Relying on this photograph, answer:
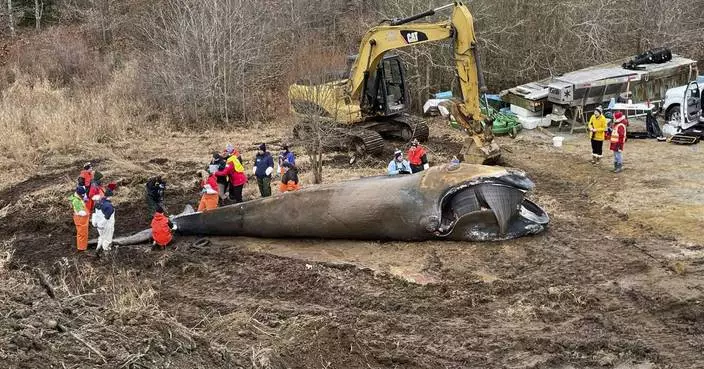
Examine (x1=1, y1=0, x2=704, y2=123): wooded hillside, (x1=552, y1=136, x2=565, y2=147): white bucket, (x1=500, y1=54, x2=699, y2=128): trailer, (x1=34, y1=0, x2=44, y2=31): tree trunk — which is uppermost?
(x1=34, y1=0, x2=44, y2=31): tree trunk

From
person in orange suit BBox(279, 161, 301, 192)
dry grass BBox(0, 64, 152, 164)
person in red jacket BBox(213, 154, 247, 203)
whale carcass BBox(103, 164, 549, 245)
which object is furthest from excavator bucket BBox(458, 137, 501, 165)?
dry grass BBox(0, 64, 152, 164)

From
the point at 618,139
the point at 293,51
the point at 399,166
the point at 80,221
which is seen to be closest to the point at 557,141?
the point at 618,139

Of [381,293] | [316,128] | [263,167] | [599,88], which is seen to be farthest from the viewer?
[599,88]

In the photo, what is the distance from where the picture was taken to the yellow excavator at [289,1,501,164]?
48.5ft

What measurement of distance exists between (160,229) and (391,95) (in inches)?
356

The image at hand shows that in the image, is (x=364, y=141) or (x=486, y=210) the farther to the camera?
(x=364, y=141)

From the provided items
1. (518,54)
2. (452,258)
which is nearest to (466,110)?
(452,258)

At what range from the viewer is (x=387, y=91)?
18312 mm

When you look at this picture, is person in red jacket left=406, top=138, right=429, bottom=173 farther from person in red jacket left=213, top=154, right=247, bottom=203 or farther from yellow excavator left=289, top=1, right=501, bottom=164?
person in red jacket left=213, top=154, right=247, bottom=203

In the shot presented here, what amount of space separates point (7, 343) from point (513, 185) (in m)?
7.84

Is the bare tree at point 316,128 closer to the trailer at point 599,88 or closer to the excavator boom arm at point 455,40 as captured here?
the excavator boom arm at point 455,40

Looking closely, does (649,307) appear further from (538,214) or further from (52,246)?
(52,246)

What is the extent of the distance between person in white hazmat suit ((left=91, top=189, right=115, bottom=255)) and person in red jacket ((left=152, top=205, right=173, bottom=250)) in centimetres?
74

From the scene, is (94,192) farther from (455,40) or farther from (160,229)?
(455,40)
